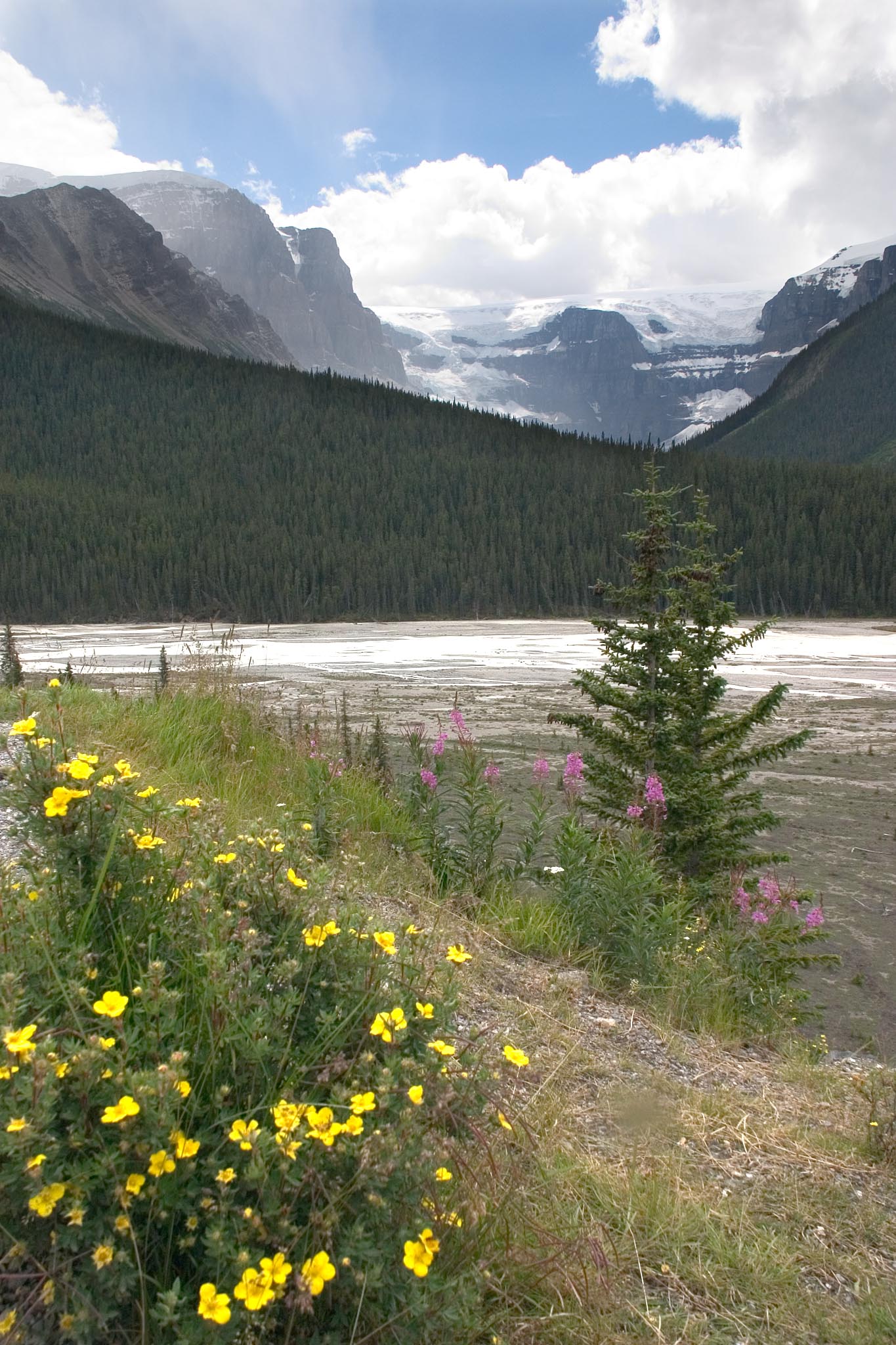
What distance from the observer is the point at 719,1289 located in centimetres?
254

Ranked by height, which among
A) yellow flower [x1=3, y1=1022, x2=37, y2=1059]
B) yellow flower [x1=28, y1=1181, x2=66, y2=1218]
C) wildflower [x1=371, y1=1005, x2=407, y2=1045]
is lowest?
yellow flower [x1=28, y1=1181, x2=66, y2=1218]

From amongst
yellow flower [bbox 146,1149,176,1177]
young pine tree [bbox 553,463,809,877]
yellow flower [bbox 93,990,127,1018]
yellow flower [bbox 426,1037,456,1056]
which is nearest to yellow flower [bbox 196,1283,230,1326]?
yellow flower [bbox 146,1149,176,1177]

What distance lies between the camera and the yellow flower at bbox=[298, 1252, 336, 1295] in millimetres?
1625

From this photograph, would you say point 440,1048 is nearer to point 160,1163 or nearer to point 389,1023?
point 389,1023

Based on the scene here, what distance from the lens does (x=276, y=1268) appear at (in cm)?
166

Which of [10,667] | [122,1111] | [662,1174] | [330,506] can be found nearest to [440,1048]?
[122,1111]

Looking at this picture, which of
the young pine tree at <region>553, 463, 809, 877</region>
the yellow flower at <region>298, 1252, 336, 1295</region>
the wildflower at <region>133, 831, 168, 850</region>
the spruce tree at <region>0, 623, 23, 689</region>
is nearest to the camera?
the yellow flower at <region>298, 1252, 336, 1295</region>

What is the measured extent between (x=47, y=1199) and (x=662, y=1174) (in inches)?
85.9

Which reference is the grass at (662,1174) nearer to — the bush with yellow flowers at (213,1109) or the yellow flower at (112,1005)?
the bush with yellow flowers at (213,1109)

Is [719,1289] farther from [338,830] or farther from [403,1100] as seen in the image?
[338,830]

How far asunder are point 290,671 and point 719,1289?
28726 mm

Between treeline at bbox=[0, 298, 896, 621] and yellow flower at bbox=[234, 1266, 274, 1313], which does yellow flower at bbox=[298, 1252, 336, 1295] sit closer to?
yellow flower at bbox=[234, 1266, 274, 1313]

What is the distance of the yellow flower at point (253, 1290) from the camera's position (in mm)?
1558

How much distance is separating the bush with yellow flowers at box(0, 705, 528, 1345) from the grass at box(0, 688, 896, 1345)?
1.10ft
